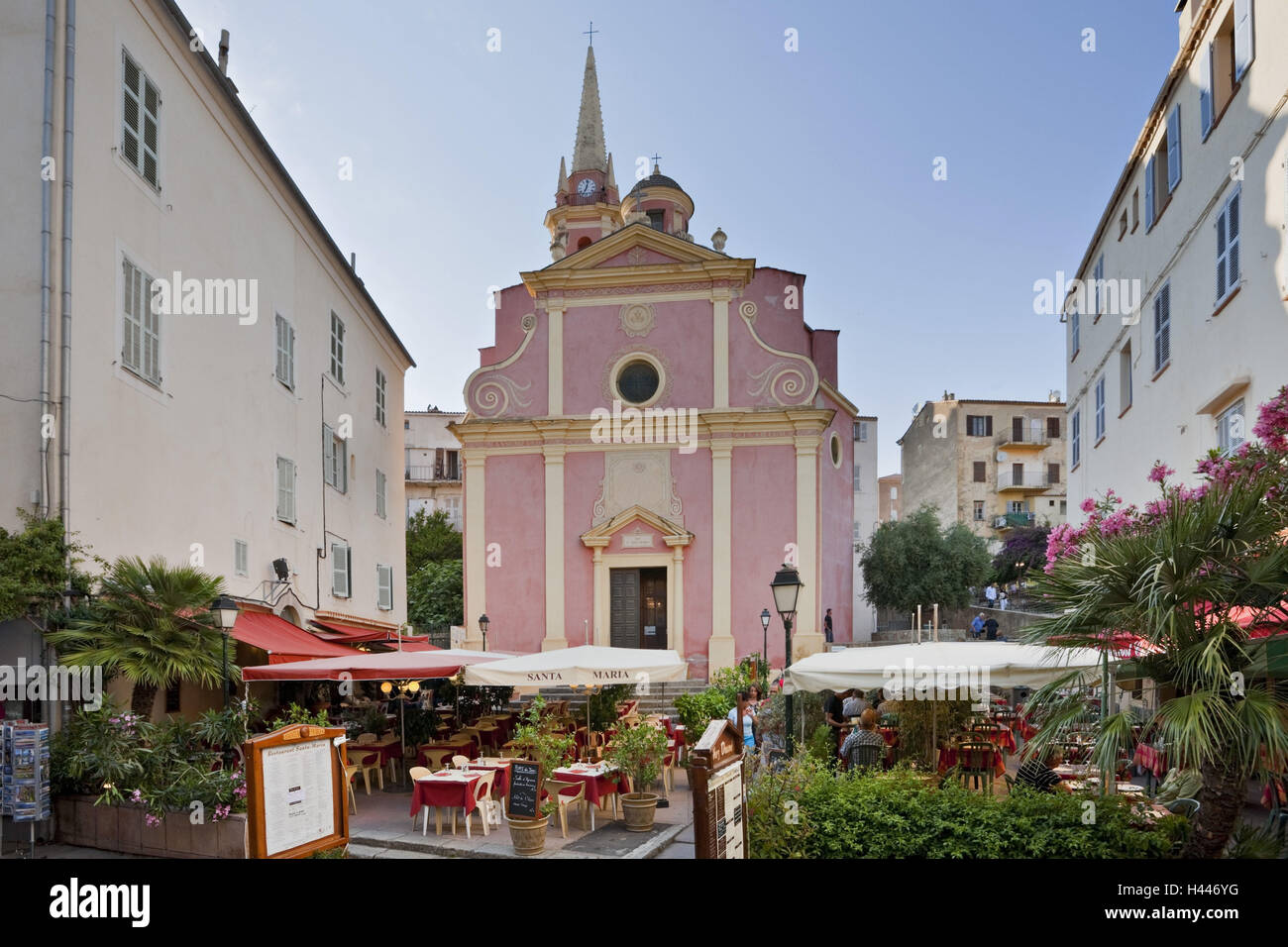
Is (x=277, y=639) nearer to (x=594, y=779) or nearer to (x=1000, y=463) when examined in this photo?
(x=594, y=779)

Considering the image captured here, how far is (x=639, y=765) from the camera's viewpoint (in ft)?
42.3

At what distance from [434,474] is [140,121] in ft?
131

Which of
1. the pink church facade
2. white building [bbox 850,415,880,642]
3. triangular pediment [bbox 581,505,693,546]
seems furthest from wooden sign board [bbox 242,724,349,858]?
white building [bbox 850,415,880,642]

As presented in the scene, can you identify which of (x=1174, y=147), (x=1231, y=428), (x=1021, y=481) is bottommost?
(x=1231, y=428)

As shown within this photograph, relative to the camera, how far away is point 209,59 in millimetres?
16359

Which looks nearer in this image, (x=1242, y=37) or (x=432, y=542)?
(x=1242, y=37)

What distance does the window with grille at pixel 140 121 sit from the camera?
13938mm

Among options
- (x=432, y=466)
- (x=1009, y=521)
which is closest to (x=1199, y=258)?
(x=1009, y=521)

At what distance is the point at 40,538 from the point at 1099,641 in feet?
37.4

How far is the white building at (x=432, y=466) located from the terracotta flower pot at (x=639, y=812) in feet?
134

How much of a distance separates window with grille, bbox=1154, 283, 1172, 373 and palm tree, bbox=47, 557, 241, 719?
15146 mm
